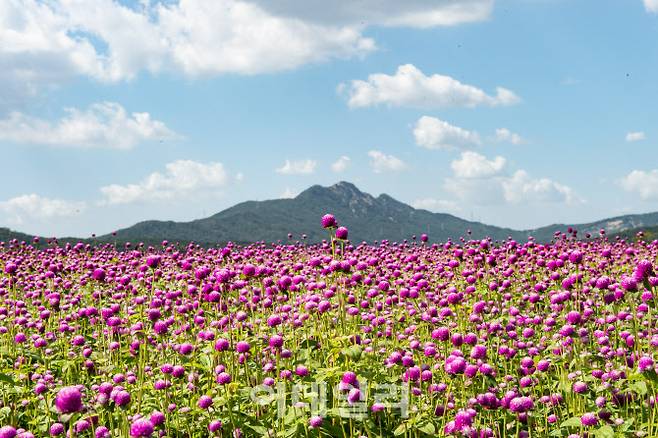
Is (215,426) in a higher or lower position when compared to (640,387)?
lower

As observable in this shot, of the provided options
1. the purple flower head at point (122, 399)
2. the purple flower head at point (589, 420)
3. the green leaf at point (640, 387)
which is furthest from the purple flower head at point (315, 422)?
the green leaf at point (640, 387)

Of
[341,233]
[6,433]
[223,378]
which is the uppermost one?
[341,233]

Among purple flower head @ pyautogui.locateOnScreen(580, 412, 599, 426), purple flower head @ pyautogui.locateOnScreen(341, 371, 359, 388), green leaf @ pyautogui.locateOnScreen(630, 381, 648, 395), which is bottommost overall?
purple flower head @ pyautogui.locateOnScreen(580, 412, 599, 426)

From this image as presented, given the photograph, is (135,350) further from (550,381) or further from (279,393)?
(550,381)

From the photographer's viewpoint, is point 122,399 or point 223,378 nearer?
point 122,399

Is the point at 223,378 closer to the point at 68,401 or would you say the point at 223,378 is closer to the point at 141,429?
the point at 141,429

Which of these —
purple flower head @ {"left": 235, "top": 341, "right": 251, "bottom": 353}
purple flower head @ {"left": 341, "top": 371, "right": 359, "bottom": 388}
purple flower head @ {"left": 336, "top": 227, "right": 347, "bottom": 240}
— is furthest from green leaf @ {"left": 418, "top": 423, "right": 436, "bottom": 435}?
purple flower head @ {"left": 336, "top": 227, "right": 347, "bottom": 240}

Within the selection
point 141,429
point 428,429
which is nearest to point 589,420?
point 428,429

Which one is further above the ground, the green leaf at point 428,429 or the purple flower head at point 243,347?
the purple flower head at point 243,347

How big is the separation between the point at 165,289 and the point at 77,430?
7100mm

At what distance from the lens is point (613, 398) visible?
5.96 meters

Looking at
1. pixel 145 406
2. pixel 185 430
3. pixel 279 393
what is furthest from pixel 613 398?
pixel 145 406

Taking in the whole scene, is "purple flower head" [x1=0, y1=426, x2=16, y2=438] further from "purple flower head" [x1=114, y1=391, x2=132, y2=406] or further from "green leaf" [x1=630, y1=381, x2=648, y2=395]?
"green leaf" [x1=630, y1=381, x2=648, y2=395]

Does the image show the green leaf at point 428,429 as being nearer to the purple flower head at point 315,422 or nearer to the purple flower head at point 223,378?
the purple flower head at point 315,422
